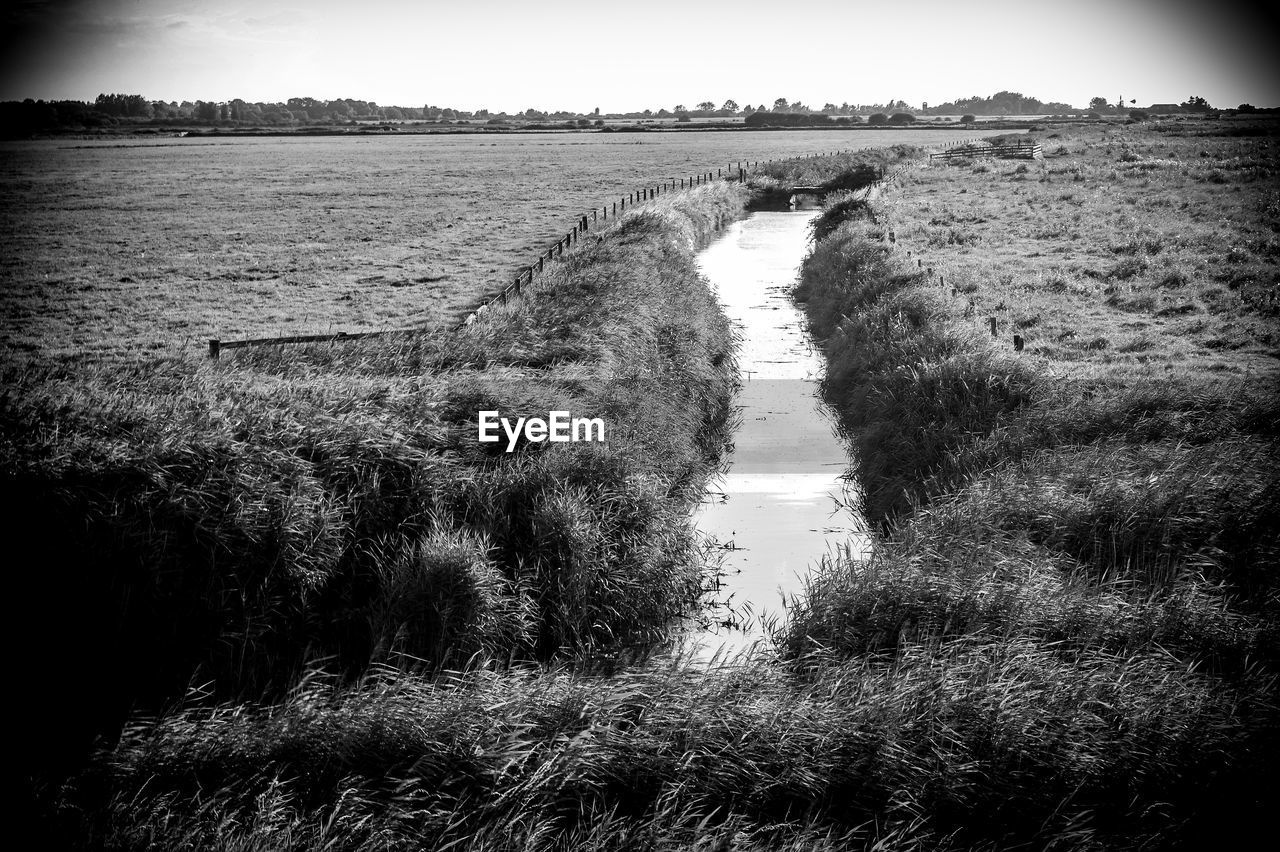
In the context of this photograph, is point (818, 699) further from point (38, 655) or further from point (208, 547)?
point (38, 655)

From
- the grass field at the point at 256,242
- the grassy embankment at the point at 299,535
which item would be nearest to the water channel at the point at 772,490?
the grassy embankment at the point at 299,535

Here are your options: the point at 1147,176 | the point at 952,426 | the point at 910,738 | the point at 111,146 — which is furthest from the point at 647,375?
the point at 111,146

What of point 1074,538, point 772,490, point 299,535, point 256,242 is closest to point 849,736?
point 1074,538

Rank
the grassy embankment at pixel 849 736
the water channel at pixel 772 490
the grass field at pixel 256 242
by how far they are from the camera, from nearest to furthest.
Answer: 1. the grassy embankment at pixel 849 736
2. the water channel at pixel 772 490
3. the grass field at pixel 256 242

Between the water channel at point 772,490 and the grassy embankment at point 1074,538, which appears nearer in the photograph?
the grassy embankment at point 1074,538

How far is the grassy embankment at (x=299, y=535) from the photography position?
9.09m

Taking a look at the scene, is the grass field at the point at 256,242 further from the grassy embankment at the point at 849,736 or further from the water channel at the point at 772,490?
the grassy embankment at the point at 849,736

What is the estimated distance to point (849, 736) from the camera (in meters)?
7.37

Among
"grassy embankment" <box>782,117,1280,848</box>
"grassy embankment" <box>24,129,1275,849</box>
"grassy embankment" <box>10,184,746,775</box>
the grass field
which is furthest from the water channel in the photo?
the grass field

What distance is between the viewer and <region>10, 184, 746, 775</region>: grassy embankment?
29.8ft

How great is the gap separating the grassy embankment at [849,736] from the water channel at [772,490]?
4.48ft

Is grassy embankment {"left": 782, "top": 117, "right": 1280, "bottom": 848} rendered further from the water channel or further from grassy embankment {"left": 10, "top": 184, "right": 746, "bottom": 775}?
grassy embankment {"left": 10, "top": 184, "right": 746, "bottom": 775}

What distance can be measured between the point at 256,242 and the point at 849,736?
35.9m

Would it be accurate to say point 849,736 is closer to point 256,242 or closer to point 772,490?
point 772,490
